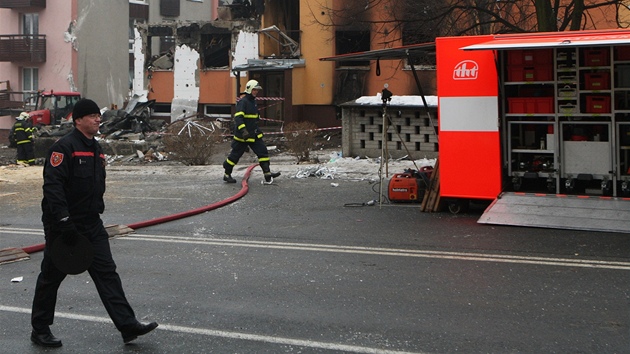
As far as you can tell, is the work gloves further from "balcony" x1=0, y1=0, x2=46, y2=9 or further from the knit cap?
"balcony" x1=0, y1=0, x2=46, y2=9

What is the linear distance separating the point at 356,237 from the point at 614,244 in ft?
9.92

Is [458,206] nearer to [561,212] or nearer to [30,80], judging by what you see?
[561,212]

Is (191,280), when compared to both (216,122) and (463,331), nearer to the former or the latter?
(463,331)

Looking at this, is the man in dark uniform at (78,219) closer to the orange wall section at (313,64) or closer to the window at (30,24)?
the orange wall section at (313,64)

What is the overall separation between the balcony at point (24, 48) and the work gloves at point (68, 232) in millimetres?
41855

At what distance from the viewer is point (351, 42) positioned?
36.1 meters

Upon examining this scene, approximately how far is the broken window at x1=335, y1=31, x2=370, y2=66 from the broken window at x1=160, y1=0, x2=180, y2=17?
21.5 m

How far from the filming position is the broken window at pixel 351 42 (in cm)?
3559

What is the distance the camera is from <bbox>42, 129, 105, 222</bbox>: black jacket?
590cm

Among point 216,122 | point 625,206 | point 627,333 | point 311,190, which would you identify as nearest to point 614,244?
point 625,206

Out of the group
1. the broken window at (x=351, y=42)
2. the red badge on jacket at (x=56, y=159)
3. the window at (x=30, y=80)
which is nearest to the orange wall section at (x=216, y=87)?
the broken window at (x=351, y=42)

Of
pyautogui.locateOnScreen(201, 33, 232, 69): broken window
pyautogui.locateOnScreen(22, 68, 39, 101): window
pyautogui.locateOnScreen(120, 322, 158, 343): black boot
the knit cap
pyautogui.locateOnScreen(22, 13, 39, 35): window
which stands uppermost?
pyautogui.locateOnScreen(22, 13, 39, 35): window

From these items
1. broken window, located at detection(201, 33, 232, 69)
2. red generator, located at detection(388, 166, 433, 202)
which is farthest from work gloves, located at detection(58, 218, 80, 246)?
broken window, located at detection(201, 33, 232, 69)

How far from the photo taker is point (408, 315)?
21.9ft
